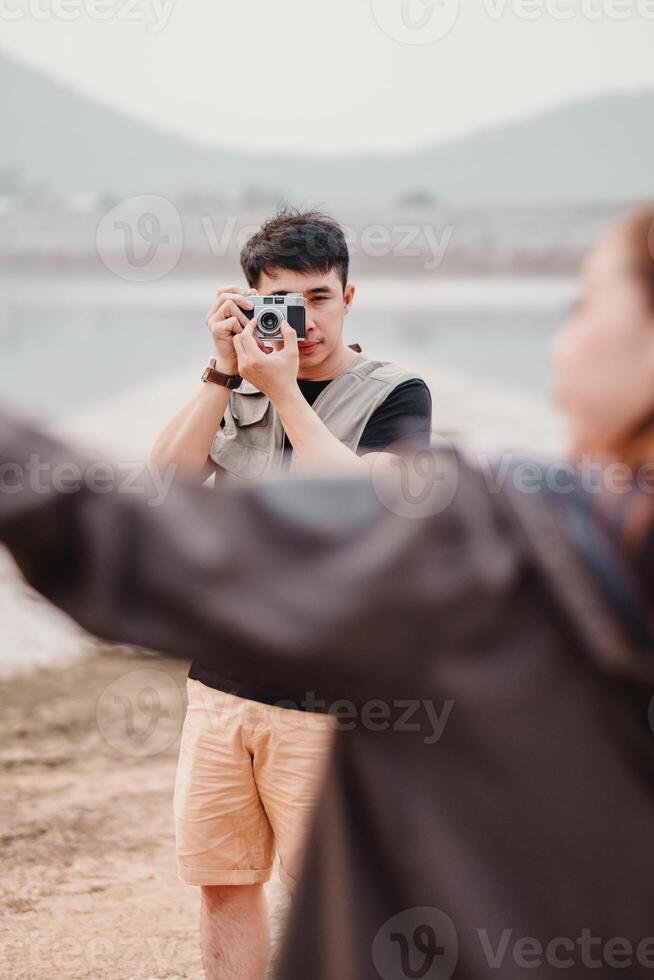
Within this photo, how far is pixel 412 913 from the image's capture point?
2.39 ft

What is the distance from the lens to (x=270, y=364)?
6.32 feet

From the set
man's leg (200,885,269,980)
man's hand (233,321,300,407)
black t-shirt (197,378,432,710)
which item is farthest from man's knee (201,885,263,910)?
man's hand (233,321,300,407)

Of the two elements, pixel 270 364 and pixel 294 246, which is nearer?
pixel 270 364

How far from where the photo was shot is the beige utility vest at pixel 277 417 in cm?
199

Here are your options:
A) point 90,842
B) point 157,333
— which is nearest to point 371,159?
point 157,333

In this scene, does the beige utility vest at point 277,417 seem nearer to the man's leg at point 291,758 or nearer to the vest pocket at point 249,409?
the vest pocket at point 249,409

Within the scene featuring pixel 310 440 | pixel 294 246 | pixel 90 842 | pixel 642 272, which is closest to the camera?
pixel 642 272

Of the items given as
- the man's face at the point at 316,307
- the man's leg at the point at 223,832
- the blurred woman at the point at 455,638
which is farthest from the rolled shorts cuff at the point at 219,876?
the blurred woman at the point at 455,638

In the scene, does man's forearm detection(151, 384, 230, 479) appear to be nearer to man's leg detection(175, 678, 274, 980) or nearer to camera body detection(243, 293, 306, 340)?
camera body detection(243, 293, 306, 340)

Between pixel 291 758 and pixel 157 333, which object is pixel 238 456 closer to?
pixel 291 758

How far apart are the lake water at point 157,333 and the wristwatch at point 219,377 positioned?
576 inches

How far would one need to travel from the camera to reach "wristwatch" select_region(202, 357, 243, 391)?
202cm

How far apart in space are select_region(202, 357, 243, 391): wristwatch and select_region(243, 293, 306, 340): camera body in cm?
10

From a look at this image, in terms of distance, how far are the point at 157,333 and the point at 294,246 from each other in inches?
1223
